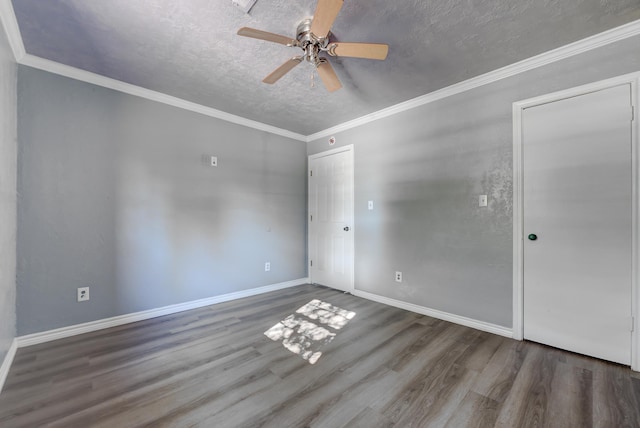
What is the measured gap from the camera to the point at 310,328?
100 inches

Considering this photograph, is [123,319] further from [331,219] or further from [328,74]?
[328,74]

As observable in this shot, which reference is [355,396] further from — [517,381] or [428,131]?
[428,131]

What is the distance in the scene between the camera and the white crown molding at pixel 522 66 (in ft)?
6.15

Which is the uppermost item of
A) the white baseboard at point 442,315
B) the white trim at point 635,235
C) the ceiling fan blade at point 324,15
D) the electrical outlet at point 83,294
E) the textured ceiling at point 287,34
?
the textured ceiling at point 287,34

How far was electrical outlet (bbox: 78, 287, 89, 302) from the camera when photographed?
2.39 m

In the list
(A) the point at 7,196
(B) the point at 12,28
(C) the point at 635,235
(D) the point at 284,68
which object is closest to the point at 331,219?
(D) the point at 284,68

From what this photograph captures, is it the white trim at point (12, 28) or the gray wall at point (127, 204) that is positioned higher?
the white trim at point (12, 28)

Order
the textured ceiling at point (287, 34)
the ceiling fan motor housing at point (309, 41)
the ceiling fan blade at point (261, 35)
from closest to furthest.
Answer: the ceiling fan blade at point (261, 35) < the textured ceiling at point (287, 34) < the ceiling fan motor housing at point (309, 41)

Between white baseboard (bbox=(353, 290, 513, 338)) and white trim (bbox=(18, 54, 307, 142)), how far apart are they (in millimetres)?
2794

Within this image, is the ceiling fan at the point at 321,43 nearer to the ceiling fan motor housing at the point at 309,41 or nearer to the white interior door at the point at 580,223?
the ceiling fan motor housing at the point at 309,41

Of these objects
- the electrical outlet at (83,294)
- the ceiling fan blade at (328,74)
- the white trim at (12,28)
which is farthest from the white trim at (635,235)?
the electrical outlet at (83,294)

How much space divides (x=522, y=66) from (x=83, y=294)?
14.8 ft

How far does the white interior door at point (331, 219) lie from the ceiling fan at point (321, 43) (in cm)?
183

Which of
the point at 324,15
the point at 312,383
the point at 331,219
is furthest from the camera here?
the point at 331,219
